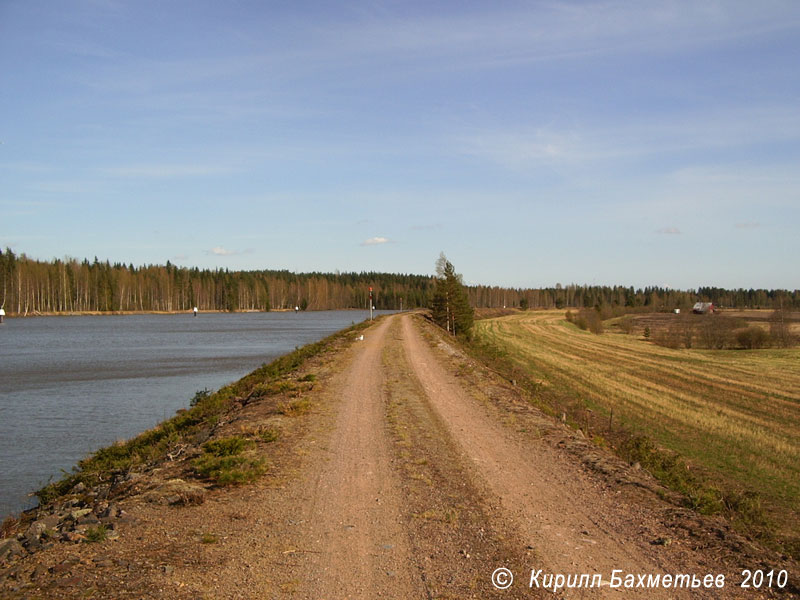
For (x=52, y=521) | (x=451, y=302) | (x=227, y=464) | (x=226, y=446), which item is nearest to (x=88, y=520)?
(x=52, y=521)

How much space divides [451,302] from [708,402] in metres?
30.5

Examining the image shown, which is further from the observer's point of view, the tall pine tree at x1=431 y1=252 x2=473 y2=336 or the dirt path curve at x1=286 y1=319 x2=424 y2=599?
the tall pine tree at x1=431 y1=252 x2=473 y2=336

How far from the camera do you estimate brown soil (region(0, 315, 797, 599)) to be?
612 centimetres

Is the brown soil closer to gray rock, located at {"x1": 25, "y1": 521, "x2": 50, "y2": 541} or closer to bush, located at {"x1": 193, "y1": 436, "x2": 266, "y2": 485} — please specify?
bush, located at {"x1": 193, "y1": 436, "x2": 266, "y2": 485}

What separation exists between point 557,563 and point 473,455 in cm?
467

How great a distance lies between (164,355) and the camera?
4453cm

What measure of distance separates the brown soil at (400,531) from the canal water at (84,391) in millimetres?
6679

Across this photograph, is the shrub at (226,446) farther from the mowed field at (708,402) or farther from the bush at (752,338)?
the bush at (752,338)

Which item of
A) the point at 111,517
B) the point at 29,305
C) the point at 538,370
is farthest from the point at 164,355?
the point at 29,305

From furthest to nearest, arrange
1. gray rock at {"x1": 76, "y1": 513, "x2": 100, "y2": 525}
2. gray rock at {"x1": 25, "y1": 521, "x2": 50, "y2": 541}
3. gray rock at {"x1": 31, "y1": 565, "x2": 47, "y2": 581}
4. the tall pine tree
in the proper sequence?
the tall pine tree < gray rock at {"x1": 76, "y1": 513, "x2": 100, "y2": 525} < gray rock at {"x1": 25, "y1": 521, "x2": 50, "y2": 541} < gray rock at {"x1": 31, "y1": 565, "x2": 47, "y2": 581}

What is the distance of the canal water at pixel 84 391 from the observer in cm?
1589

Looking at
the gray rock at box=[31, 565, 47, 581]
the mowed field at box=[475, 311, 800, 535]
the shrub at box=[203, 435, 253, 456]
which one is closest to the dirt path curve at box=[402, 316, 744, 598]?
the shrub at box=[203, 435, 253, 456]

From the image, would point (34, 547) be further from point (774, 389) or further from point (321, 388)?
point (774, 389)

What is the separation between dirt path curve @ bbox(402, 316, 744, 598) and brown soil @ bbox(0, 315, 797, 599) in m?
0.03
